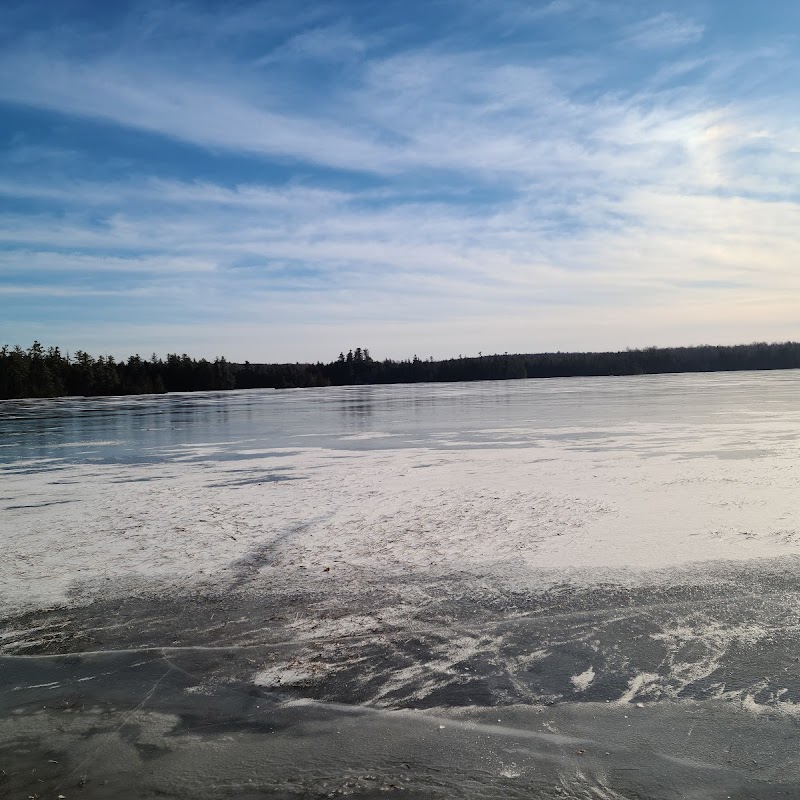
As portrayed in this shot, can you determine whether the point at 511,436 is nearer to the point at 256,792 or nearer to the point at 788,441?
the point at 788,441

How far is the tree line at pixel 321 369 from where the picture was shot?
77188 mm

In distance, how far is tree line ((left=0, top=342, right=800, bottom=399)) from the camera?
77188 mm

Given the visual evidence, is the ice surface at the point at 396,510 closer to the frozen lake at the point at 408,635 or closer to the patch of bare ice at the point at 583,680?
the frozen lake at the point at 408,635

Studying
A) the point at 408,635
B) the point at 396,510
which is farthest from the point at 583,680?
the point at 396,510

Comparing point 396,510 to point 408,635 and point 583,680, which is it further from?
point 583,680

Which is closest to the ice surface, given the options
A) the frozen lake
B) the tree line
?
the frozen lake

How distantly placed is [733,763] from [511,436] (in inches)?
552

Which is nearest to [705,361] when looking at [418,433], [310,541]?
[418,433]

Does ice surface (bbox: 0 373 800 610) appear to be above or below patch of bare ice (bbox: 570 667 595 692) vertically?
above

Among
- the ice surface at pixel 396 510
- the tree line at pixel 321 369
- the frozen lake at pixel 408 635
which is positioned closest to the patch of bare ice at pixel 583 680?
the frozen lake at pixel 408 635

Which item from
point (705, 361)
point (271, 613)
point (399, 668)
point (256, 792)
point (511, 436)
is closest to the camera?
point (256, 792)

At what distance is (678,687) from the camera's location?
392cm

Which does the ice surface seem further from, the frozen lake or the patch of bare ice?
the patch of bare ice

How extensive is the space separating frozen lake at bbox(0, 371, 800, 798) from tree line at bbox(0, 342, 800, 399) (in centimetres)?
7688
